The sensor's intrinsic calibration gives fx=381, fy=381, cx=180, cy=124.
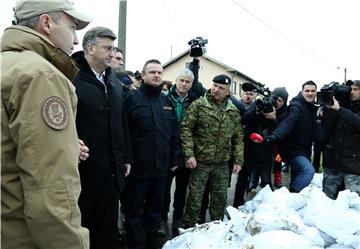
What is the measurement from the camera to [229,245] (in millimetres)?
3377

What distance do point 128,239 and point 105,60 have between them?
71.0 inches

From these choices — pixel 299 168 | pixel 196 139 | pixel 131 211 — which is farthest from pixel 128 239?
pixel 299 168

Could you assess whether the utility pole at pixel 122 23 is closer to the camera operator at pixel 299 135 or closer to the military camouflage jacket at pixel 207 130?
the military camouflage jacket at pixel 207 130

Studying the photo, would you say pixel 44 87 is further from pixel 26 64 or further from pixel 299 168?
pixel 299 168

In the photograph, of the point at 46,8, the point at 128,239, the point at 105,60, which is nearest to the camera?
the point at 46,8

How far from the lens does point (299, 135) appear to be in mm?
5012

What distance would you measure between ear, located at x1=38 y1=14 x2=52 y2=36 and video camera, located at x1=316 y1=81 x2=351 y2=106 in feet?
11.1

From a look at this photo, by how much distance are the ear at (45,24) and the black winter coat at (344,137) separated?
11.3 ft

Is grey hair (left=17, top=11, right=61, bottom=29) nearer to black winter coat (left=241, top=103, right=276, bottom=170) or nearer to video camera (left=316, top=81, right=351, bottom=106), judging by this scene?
video camera (left=316, top=81, right=351, bottom=106)

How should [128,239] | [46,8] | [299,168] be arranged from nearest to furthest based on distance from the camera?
[46,8], [128,239], [299,168]

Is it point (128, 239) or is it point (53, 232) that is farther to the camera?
point (128, 239)

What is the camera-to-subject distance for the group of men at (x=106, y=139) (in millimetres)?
1396

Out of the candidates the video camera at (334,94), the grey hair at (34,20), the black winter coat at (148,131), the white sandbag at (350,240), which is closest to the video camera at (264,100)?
the video camera at (334,94)

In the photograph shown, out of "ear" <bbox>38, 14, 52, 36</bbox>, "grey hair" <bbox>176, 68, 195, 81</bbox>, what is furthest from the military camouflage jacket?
"ear" <bbox>38, 14, 52, 36</bbox>
